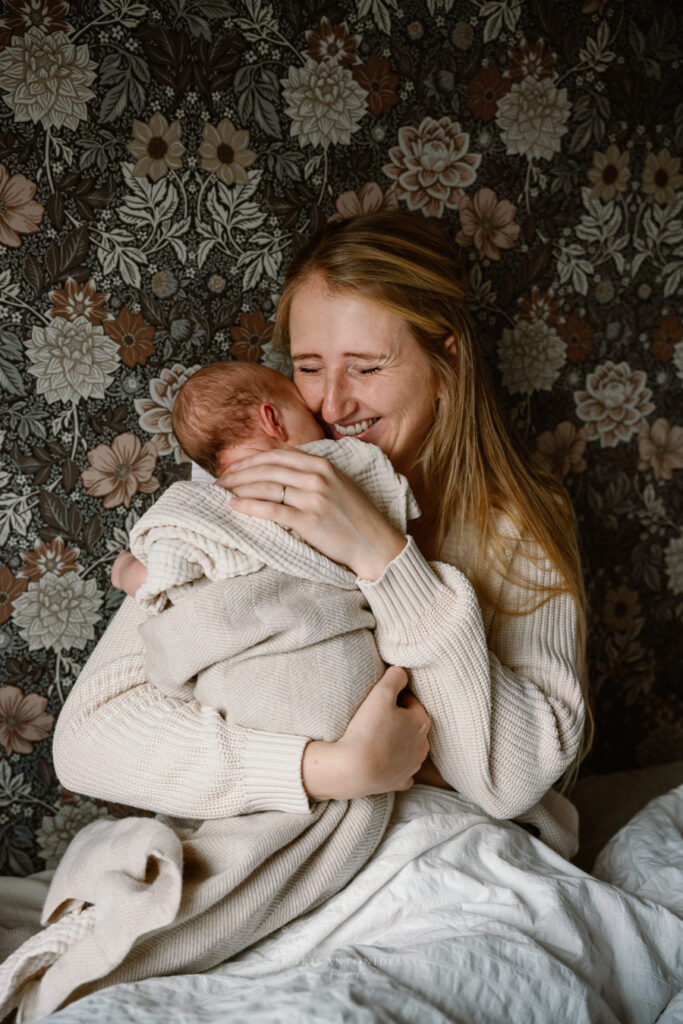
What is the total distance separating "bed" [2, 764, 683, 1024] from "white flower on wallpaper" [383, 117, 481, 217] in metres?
1.22

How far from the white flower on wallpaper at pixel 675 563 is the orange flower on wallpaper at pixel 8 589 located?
155 cm

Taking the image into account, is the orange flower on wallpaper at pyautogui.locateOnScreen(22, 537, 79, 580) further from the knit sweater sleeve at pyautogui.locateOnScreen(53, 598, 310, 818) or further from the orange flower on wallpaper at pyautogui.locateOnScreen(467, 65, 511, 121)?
the orange flower on wallpaper at pyautogui.locateOnScreen(467, 65, 511, 121)

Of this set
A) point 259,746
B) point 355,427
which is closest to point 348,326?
point 355,427

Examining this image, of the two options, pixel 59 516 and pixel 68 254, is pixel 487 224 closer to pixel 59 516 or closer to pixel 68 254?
pixel 68 254

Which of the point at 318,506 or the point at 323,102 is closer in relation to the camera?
the point at 318,506

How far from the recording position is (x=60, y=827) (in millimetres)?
1706

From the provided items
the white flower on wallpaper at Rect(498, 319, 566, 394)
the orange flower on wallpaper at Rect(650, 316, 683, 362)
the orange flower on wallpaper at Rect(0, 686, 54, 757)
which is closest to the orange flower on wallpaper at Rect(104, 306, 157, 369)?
the orange flower on wallpaper at Rect(0, 686, 54, 757)

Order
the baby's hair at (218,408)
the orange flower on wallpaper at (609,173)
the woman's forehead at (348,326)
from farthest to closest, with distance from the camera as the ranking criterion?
the orange flower on wallpaper at (609,173)
the woman's forehead at (348,326)
the baby's hair at (218,408)

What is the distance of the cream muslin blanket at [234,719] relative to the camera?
111cm

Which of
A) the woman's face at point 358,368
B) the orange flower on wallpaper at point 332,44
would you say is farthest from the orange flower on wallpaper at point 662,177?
the woman's face at point 358,368

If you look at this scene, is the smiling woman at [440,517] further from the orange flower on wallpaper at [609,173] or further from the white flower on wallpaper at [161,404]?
the orange flower on wallpaper at [609,173]

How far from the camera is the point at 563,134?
6.13 feet

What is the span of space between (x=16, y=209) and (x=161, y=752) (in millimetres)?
1019

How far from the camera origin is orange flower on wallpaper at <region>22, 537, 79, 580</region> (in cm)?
162
